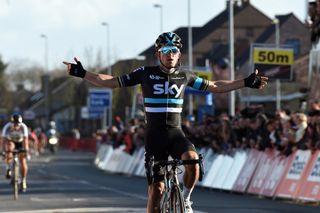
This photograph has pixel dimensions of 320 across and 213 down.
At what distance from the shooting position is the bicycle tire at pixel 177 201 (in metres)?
10.4

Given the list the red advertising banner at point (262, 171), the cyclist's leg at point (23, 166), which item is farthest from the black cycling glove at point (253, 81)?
the cyclist's leg at point (23, 166)

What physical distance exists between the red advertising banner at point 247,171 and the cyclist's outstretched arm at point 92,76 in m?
12.3

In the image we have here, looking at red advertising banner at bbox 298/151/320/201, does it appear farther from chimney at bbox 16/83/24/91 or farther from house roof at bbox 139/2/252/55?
chimney at bbox 16/83/24/91

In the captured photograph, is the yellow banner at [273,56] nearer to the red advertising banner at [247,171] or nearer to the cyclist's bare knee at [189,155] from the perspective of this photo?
the red advertising banner at [247,171]

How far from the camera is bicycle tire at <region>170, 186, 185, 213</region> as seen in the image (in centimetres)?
1045

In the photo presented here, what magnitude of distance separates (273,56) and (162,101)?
63.7ft

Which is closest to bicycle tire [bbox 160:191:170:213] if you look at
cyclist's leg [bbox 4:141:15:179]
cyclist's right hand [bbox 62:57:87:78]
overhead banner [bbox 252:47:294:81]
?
cyclist's right hand [bbox 62:57:87:78]

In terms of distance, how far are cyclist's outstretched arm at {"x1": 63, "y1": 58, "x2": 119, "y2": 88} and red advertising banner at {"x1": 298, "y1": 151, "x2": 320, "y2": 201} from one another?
885 cm

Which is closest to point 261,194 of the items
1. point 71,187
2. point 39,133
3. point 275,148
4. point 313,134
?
point 275,148

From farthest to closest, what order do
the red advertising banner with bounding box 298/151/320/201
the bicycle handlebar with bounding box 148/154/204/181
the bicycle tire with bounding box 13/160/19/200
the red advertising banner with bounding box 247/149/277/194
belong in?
1. the red advertising banner with bounding box 247/149/277/194
2. the bicycle tire with bounding box 13/160/19/200
3. the red advertising banner with bounding box 298/151/320/201
4. the bicycle handlebar with bounding box 148/154/204/181

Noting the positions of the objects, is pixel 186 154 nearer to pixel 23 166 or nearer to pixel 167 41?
pixel 167 41

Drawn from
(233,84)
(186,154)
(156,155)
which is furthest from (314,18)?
(186,154)

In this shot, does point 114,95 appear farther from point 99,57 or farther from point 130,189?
point 130,189

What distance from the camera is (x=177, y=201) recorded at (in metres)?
10.5
